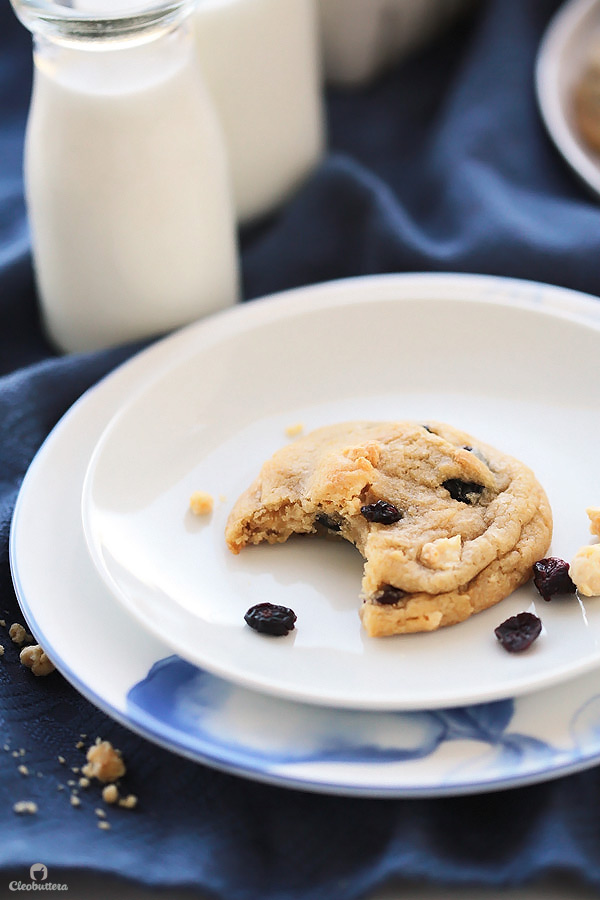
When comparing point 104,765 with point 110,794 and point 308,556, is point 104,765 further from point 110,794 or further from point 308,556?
point 308,556

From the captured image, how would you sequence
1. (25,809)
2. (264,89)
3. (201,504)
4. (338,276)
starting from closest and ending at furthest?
(25,809), (201,504), (264,89), (338,276)

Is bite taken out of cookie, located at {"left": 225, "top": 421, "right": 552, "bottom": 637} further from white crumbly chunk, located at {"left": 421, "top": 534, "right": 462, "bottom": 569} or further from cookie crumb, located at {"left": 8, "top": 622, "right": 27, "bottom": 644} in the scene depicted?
cookie crumb, located at {"left": 8, "top": 622, "right": 27, "bottom": 644}

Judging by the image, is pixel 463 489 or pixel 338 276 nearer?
pixel 463 489

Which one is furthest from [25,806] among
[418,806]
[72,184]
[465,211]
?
[465,211]

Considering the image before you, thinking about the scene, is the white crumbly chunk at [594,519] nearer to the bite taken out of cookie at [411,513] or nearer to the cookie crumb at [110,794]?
the bite taken out of cookie at [411,513]

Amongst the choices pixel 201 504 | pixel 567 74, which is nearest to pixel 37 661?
pixel 201 504

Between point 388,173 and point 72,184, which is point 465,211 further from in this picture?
point 72,184
